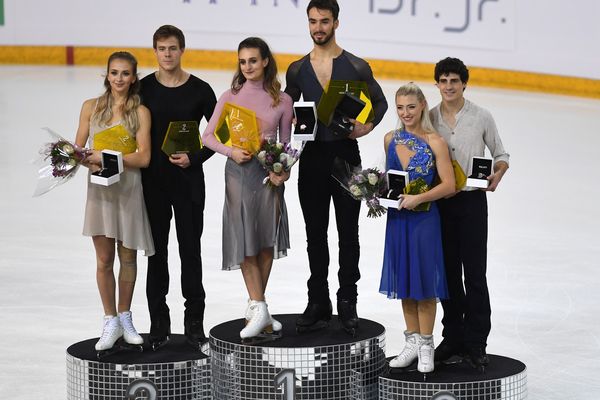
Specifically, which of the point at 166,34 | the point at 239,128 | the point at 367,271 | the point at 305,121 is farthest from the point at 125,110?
the point at 367,271

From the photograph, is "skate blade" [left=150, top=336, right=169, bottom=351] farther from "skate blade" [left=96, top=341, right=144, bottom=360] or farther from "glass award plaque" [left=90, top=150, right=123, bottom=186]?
"glass award plaque" [left=90, top=150, right=123, bottom=186]

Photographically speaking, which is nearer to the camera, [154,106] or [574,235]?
[154,106]

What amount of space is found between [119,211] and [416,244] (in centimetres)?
125

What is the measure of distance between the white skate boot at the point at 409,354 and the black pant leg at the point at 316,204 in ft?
1.70

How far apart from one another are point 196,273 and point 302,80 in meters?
0.97

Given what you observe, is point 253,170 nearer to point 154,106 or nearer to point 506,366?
point 154,106

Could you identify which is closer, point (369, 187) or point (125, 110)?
point (369, 187)

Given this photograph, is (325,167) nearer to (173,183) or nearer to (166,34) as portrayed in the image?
(173,183)

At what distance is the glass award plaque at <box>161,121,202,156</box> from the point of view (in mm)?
5215

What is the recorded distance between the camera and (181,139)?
17.3 feet

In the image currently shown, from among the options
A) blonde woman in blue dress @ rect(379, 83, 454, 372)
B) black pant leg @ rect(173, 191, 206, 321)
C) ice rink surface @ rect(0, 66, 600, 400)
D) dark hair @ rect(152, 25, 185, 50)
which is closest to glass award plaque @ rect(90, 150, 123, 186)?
black pant leg @ rect(173, 191, 206, 321)

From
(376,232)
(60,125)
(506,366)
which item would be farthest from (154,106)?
(60,125)

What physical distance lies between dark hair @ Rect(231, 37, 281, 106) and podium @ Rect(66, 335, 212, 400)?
1.14m

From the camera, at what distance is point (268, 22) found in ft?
54.9
